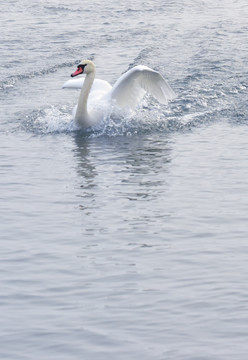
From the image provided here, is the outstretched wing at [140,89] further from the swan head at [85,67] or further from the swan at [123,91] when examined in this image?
the swan head at [85,67]

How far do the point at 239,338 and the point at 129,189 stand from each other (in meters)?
5.18

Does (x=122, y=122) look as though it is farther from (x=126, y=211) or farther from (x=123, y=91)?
(x=126, y=211)

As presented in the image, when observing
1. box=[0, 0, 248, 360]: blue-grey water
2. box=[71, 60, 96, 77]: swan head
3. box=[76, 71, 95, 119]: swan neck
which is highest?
box=[71, 60, 96, 77]: swan head

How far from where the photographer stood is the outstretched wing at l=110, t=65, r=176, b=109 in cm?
1706

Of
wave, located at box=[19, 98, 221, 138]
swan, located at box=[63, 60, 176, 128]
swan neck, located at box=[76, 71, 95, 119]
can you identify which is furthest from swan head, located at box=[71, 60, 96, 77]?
wave, located at box=[19, 98, 221, 138]

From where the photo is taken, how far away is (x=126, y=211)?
39.3 ft

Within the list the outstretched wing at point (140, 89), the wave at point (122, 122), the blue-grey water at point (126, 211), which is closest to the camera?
the blue-grey water at point (126, 211)

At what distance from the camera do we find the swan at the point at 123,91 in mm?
17000

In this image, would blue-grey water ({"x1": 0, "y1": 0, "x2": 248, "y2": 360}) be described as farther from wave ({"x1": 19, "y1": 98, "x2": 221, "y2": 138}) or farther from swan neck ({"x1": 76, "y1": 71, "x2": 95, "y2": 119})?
swan neck ({"x1": 76, "y1": 71, "x2": 95, "y2": 119})

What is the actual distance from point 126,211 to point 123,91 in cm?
564

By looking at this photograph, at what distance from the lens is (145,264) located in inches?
393

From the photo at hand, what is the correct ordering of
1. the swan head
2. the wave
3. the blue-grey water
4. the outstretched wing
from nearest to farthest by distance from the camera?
the blue-grey water → the wave → the outstretched wing → the swan head

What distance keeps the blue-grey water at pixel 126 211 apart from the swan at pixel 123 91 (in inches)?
10.7

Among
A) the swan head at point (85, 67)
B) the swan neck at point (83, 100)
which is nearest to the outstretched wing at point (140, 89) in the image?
the swan neck at point (83, 100)
